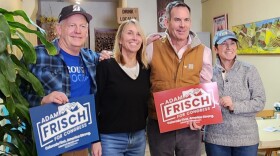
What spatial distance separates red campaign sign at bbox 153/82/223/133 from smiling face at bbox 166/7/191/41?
0.33 meters

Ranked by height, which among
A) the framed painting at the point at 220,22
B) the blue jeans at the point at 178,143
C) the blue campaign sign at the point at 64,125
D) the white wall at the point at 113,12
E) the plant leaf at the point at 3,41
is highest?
the white wall at the point at 113,12

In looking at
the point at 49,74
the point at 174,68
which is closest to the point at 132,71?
the point at 174,68

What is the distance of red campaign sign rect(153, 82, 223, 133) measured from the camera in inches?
74.3

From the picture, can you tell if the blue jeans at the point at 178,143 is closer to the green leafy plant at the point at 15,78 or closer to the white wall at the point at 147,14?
the green leafy plant at the point at 15,78

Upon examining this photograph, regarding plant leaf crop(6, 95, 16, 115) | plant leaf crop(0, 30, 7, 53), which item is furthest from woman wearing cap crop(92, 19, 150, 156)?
plant leaf crop(0, 30, 7, 53)

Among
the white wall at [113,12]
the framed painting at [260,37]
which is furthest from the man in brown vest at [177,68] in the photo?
the white wall at [113,12]

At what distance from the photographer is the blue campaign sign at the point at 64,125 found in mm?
1480

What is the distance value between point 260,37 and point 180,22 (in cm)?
278

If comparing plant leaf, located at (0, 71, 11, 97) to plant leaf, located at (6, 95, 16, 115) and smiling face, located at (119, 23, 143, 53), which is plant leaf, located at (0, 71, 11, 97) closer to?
plant leaf, located at (6, 95, 16, 115)

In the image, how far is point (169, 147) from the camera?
196cm

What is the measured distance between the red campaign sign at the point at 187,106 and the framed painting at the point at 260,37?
2460mm

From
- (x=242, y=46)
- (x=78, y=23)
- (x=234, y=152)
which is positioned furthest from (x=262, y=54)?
(x=78, y=23)

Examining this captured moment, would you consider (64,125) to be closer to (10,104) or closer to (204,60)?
(10,104)

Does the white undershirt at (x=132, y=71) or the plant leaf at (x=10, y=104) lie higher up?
the white undershirt at (x=132, y=71)
